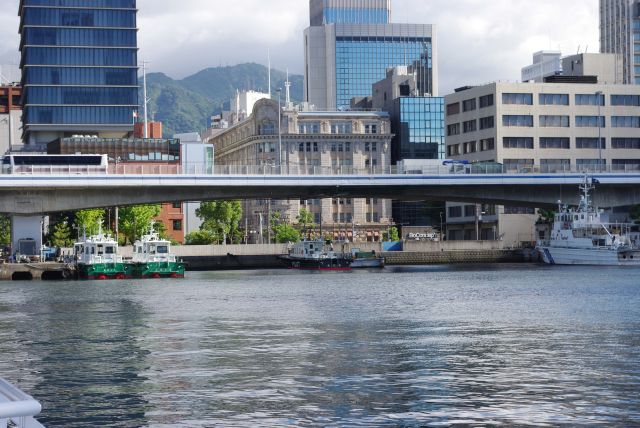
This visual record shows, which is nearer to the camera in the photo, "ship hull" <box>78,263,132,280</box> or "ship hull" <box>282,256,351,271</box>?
"ship hull" <box>78,263,132,280</box>

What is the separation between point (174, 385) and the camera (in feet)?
113

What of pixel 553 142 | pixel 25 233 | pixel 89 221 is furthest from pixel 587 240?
pixel 89 221

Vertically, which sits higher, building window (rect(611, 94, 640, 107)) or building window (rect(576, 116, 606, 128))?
building window (rect(611, 94, 640, 107))

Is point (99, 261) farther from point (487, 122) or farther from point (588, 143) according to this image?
point (588, 143)

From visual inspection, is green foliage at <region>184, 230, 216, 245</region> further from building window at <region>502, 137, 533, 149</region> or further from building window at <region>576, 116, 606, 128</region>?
building window at <region>576, 116, 606, 128</region>

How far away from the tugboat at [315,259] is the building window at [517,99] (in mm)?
50561

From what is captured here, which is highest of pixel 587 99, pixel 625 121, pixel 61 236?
pixel 587 99

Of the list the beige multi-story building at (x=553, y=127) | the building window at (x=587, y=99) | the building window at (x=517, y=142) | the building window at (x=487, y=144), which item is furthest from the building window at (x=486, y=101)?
the building window at (x=587, y=99)

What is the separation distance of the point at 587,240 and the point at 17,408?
131764 millimetres

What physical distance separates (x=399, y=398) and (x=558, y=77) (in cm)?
17470

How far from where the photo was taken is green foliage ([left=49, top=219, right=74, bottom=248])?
171 meters

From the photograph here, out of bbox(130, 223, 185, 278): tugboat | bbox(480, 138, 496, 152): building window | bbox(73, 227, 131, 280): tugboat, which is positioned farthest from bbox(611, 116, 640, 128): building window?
bbox(73, 227, 131, 280): tugboat

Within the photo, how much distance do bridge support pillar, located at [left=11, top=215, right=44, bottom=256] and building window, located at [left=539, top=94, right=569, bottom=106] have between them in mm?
96971

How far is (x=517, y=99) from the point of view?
194 meters
